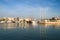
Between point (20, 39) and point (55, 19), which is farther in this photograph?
point (55, 19)

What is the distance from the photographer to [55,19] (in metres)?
93.7

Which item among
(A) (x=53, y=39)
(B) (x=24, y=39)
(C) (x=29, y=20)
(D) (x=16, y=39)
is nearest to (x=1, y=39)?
(D) (x=16, y=39)

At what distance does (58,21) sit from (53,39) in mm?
79364

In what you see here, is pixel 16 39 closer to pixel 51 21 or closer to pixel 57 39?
pixel 57 39

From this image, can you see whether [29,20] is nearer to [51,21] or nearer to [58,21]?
[51,21]

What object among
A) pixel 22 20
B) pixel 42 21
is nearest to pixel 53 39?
pixel 42 21

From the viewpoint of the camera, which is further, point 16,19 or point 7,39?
point 16,19

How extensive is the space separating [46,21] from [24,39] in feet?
242

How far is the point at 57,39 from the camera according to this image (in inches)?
648

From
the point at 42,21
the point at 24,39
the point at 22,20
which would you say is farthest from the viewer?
the point at 22,20

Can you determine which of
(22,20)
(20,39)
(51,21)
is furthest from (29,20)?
(20,39)

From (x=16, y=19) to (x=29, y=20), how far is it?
11884 millimetres

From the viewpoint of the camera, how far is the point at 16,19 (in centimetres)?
9588

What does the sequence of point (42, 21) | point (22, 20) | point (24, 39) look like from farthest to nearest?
point (22, 20), point (42, 21), point (24, 39)
